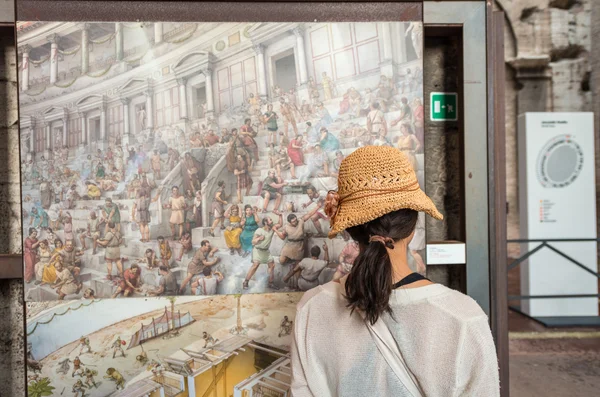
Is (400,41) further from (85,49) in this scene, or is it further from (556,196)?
(556,196)

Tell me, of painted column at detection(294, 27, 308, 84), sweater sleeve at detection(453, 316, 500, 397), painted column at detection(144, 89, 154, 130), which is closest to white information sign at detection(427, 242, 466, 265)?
painted column at detection(294, 27, 308, 84)

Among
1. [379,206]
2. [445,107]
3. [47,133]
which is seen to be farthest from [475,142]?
[47,133]

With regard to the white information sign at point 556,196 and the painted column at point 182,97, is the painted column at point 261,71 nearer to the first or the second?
the painted column at point 182,97

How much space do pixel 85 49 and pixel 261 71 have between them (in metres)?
1.02

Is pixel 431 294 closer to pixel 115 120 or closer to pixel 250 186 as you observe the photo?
pixel 250 186

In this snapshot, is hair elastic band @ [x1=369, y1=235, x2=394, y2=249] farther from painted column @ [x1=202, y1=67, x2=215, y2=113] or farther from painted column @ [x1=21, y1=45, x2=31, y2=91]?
painted column @ [x1=21, y1=45, x2=31, y2=91]

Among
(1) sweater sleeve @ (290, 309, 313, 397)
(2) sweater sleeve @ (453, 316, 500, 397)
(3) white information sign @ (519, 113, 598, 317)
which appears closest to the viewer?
(2) sweater sleeve @ (453, 316, 500, 397)

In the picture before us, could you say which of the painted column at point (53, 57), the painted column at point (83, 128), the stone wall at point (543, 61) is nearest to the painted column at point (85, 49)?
the painted column at point (53, 57)

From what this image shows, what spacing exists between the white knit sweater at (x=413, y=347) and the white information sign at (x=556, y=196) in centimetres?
610

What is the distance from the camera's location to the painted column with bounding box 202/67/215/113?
9.57 ft

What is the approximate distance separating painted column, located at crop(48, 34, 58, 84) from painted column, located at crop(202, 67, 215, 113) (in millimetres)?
838

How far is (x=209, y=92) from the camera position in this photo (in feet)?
9.59

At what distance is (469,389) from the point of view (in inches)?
54.1

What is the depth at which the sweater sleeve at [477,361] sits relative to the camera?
1.36 m
